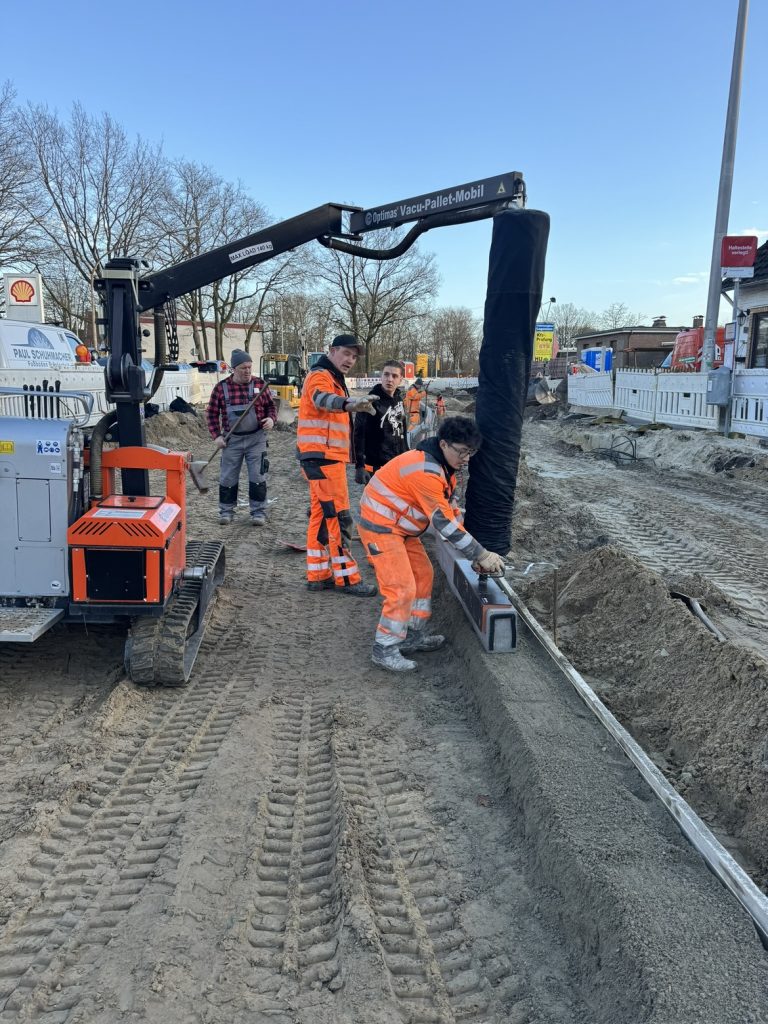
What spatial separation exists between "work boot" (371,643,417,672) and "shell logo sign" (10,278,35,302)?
892cm

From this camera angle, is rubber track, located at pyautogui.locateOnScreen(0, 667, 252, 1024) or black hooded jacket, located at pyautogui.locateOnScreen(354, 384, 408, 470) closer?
rubber track, located at pyautogui.locateOnScreen(0, 667, 252, 1024)

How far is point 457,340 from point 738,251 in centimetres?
5455

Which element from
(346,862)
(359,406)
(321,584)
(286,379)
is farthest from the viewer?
(286,379)

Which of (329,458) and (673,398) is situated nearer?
(329,458)

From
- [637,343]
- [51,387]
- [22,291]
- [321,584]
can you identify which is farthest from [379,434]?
[637,343]

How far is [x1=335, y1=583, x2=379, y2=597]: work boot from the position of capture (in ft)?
19.5

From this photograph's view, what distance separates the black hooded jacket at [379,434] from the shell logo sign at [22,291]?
680 centimetres

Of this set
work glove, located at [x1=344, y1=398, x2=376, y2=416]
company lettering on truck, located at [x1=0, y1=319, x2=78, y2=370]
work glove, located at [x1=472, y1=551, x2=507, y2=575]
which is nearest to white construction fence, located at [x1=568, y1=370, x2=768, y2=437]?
work glove, located at [x1=344, y1=398, x2=376, y2=416]

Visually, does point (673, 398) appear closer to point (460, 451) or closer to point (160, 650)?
point (460, 451)

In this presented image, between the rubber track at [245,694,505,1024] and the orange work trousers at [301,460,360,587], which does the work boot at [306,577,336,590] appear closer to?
the orange work trousers at [301,460,360,587]

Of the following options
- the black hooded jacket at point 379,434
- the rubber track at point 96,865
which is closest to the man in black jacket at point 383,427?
the black hooded jacket at point 379,434

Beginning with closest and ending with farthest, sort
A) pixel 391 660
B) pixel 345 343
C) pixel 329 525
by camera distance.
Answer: pixel 391 660, pixel 345 343, pixel 329 525

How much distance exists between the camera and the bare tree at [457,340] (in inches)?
2717

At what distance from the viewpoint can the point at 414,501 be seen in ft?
14.3
